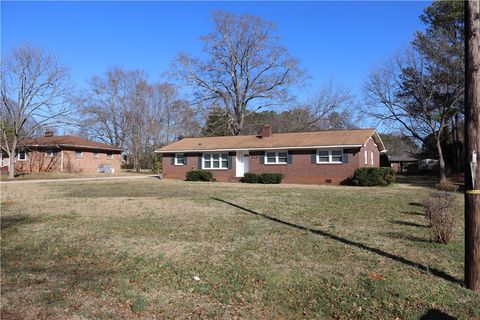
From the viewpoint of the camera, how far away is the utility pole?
4.71m

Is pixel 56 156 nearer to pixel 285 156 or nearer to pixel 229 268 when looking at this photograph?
pixel 285 156

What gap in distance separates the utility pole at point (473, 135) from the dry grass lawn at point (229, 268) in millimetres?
378

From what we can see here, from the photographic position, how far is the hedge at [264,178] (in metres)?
25.8

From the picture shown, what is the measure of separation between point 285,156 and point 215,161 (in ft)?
19.6

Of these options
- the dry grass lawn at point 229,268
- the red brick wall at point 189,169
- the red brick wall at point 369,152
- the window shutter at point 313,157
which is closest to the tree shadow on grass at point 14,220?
the dry grass lawn at point 229,268

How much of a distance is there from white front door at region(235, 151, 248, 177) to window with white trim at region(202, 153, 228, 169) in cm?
100

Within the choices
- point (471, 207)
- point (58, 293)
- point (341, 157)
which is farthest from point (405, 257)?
point (341, 157)

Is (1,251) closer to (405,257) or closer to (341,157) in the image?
(405,257)

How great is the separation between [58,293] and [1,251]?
9.99 feet

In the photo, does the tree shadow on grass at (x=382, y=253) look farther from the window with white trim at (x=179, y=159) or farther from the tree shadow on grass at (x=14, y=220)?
the window with white trim at (x=179, y=159)

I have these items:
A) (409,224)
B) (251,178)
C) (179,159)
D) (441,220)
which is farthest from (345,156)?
(441,220)

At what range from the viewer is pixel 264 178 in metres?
26.1

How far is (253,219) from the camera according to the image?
9.88 metres

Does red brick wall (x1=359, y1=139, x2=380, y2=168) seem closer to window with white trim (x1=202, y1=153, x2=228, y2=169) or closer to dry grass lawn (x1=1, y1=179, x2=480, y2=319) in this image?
window with white trim (x1=202, y1=153, x2=228, y2=169)
